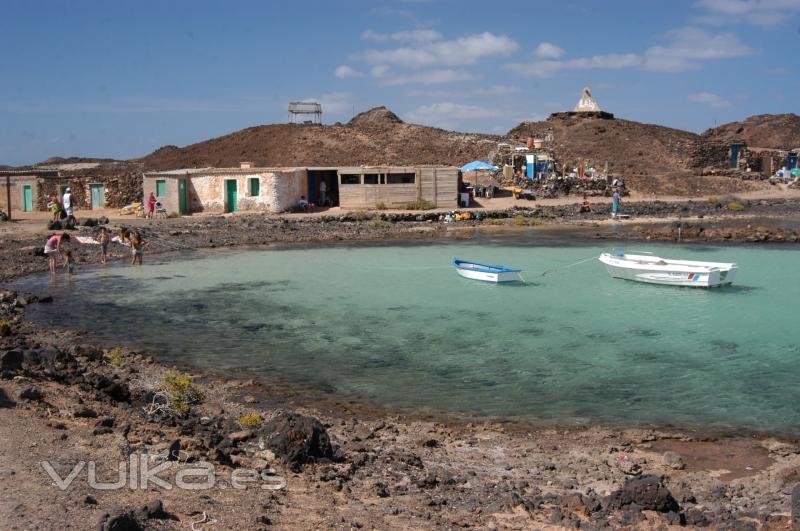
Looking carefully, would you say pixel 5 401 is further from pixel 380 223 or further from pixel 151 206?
pixel 151 206

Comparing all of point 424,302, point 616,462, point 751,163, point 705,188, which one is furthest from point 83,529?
point 751,163

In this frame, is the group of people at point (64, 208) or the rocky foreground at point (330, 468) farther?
the group of people at point (64, 208)

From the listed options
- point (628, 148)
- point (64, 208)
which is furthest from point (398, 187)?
point (628, 148)

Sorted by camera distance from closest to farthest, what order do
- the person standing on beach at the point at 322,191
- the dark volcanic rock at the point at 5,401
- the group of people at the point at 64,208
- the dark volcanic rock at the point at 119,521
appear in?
the dark volcanic rock at the point at 119,521 → the dark volcanic rock at the point at 5,401 → the group of people at the point at 64,208 → the person standing on beach at the point at 322,191

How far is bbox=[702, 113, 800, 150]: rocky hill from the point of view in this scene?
7888 cm

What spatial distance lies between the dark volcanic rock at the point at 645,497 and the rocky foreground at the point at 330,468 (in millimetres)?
13

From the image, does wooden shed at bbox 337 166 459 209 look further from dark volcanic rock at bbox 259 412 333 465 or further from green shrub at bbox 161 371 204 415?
dark volcanic rock at bbox 259 412 333 465

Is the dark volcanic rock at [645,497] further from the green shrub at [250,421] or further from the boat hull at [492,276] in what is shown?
the boat hull at [492,276]

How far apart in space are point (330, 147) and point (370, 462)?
52.0 meters

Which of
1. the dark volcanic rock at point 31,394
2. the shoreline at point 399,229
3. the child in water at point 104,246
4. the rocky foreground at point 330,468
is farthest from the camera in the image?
the shoreline at point 399,229

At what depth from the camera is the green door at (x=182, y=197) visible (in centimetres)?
4081

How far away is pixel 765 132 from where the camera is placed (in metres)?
82.1

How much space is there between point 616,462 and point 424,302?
1166 centimetres

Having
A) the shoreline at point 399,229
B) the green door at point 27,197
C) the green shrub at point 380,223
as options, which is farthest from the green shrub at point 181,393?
the green door at point 27,197
